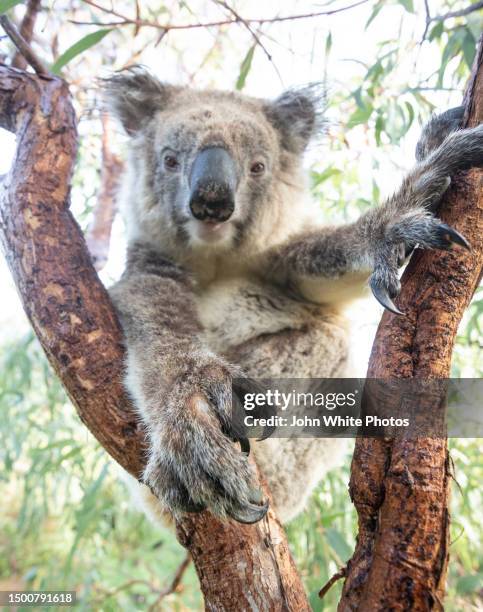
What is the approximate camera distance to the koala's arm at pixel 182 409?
1087 mm

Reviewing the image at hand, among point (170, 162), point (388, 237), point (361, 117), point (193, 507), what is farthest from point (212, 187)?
point (193, 507)

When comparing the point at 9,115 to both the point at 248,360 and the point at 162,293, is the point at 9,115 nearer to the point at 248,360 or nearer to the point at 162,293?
the point at 162,293

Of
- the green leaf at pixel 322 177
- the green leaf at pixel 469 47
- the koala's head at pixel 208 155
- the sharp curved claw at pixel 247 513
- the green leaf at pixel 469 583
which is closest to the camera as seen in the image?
the sharp curved claw at pixel 247 513

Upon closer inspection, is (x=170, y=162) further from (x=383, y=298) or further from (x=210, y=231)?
(x=383, y=298)

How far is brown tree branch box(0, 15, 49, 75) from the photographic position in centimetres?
153

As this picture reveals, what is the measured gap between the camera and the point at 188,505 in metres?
1.10

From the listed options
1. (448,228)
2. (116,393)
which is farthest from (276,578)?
(448,228)

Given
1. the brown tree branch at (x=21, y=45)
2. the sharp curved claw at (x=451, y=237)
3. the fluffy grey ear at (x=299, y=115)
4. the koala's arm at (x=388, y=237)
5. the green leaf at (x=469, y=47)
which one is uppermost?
the green leaf at (x=469, y=47)

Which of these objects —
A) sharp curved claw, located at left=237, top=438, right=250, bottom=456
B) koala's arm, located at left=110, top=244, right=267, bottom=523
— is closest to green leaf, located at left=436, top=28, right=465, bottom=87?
koala's arm, located at left=110, top=244, right=267, bottom=523

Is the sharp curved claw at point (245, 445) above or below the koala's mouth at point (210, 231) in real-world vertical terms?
below

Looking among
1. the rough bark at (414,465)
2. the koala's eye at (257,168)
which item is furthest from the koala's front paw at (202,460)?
the koala's eye at (257,168)

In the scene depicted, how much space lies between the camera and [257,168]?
72.9 inches

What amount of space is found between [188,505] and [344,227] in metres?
0.90

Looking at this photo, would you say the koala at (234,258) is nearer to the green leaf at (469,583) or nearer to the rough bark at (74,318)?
the rough bark at (74,318)
